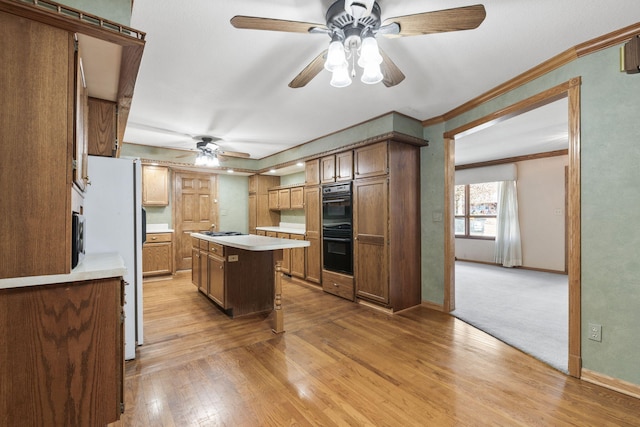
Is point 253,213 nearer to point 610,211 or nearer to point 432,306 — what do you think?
point 432,306

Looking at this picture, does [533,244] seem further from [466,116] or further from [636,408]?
[636,408]

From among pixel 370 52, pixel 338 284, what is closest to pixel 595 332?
pixel 370 52

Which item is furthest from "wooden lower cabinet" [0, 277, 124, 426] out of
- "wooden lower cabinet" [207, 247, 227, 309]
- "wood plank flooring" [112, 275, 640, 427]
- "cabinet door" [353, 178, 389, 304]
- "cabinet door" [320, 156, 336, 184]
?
"cabinet door" [320, 156, 336, 184]

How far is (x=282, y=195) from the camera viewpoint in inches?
241

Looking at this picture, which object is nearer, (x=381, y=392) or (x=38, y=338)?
(x=38, y=338)

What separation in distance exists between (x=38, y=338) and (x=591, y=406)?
3.11 metres

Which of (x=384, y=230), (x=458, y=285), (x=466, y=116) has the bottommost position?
(x=458, y=285)

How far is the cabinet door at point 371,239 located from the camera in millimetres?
3549

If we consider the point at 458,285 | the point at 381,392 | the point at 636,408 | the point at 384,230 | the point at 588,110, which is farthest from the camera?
the point at 458,285

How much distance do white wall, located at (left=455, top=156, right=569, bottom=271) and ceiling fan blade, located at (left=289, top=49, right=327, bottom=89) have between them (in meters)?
6.18

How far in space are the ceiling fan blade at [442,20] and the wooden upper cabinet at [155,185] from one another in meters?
5.37

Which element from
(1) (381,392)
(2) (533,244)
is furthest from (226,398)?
(2) (533,244)

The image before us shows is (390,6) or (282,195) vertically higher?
(390,6)

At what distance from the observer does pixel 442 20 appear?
145 cm
